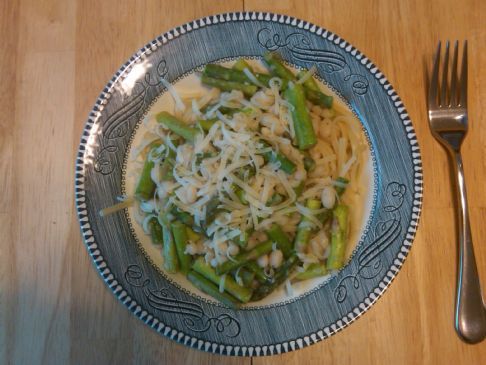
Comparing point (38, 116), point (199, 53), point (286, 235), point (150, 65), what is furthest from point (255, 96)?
point (38, 116)

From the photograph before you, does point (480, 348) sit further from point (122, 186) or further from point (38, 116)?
point (38, 116)

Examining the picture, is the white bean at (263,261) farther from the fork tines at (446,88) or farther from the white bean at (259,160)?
the fork tines at (446,88)

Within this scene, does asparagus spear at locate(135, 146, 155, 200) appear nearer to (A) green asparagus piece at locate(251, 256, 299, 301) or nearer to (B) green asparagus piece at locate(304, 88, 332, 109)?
(A) green asparagus piece at locate(251, 256, 299, 301)

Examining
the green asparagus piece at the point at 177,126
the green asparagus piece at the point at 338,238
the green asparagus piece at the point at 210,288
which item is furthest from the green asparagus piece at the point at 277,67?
the green asparagus piece at the point at 210,288

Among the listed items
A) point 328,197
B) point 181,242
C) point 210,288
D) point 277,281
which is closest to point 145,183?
point 181,242

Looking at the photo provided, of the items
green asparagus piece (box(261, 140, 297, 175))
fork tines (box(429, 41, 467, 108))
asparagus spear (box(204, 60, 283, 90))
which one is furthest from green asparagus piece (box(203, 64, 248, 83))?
fork tines (box(429, 41, 467, 108))

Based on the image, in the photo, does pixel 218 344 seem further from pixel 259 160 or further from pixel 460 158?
pixel 460 158
